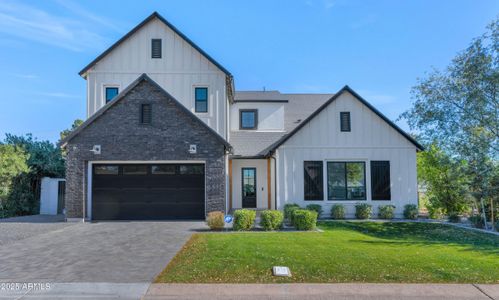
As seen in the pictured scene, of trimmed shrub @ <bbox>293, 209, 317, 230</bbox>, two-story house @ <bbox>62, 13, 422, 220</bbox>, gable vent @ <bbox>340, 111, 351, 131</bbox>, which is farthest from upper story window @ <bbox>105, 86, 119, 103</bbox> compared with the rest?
trimmed shrub @ <bbox>293, 209, 317, 230</bbox>

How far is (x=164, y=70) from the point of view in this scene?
63.4 ft

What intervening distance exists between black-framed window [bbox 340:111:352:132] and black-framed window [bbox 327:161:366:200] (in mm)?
1685

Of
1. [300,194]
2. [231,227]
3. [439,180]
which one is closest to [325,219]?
[300,194]

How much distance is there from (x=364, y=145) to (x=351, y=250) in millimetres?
9576

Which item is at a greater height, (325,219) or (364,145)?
(364,145)

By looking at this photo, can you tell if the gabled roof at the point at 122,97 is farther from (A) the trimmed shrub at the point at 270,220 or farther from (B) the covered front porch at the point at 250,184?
(B) the covered front porch at the point at 250,184

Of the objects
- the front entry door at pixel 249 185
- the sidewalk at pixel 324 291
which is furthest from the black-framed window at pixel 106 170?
the sidewalk at pixel 324 291

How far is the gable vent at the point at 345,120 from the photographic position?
18109mm

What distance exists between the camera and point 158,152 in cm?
1627

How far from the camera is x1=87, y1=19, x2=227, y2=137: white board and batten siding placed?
63.4 ft

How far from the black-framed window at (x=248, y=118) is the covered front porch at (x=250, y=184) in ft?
9.77

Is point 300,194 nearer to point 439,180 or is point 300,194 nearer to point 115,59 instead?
point 439,180

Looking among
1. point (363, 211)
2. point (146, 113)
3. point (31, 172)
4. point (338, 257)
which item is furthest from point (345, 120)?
point (31, 172)

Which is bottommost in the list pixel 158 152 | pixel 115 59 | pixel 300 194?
pixel 300 194
